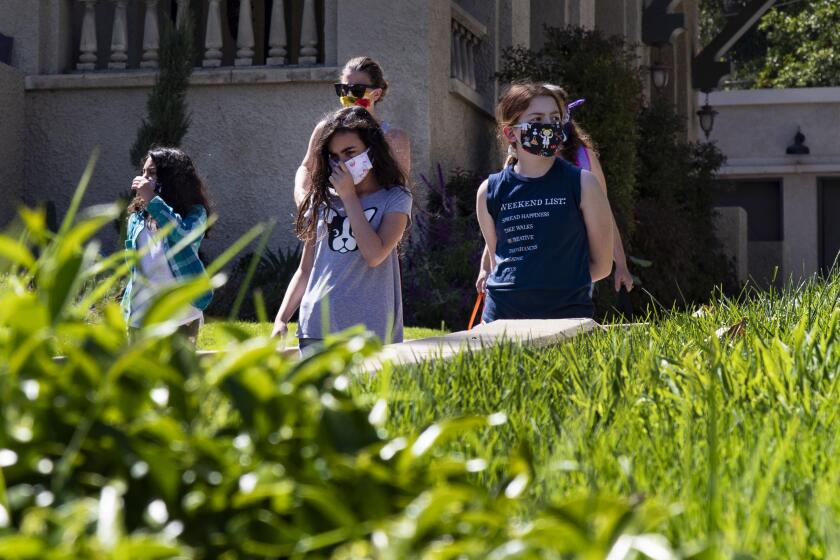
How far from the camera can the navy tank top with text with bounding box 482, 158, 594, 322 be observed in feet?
18.0

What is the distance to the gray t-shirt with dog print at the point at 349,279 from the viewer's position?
16.7ft

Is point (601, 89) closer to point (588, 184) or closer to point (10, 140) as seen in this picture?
→ point (10, 140)

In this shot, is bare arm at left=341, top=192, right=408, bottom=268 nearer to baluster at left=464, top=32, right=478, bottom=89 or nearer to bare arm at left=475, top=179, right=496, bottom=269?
bare arm at left=475, top=179, right=496, bottom=269

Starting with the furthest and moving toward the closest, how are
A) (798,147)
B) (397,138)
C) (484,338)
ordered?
(798,147) < (397,138) < (484,338)

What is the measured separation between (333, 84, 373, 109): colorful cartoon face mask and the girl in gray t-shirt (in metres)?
1.22

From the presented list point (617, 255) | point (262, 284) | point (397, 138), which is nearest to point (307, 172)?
point (397, 138)

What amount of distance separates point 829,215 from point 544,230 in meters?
24.3

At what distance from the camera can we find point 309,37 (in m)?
12.2

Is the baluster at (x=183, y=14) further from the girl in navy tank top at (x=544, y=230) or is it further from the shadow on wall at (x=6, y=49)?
the girl in navy tank top at (x=544, y=230)

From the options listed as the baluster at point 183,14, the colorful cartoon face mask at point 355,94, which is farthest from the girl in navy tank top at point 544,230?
the baluster at point 183,14

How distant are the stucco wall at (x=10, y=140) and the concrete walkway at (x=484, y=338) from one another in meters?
7.91

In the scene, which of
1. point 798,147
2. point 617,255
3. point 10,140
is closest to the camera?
point 617,255

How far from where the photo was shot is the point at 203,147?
40.0 ft

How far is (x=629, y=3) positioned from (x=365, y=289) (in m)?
17.7
